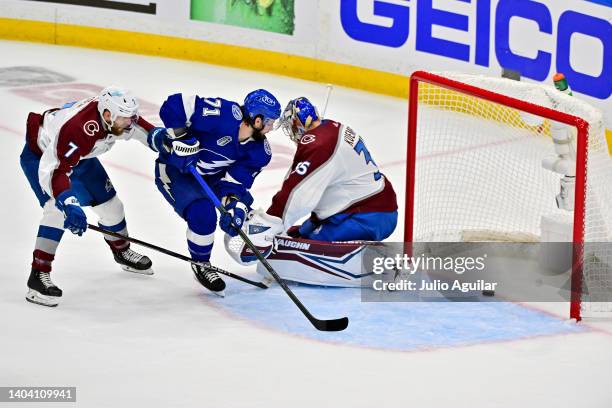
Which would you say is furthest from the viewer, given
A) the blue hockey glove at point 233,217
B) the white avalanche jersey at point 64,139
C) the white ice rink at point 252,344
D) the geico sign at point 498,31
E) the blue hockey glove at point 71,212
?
the geico sign at point 498,31

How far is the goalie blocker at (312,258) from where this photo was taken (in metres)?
5.41

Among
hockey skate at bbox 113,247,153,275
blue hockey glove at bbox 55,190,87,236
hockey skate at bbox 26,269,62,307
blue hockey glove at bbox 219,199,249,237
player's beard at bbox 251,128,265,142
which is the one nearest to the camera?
blue hockey glove at bbox 55,190,87,236

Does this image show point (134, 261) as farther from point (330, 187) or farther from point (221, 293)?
point (330, 187)

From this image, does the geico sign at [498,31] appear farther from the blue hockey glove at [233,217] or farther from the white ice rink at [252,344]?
the blue hockey glove at [233,217]

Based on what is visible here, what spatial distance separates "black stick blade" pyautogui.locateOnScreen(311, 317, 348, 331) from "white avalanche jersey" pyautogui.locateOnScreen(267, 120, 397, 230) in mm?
655

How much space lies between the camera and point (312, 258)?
543cm

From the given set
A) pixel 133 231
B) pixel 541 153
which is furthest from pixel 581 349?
pixel 133 231

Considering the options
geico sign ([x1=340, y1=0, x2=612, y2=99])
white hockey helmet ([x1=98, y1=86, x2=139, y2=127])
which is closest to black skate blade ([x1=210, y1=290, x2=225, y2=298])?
white hockey helmet ([x1=98, y1=86, x2=139, y2=127])

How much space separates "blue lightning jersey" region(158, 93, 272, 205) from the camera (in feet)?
17.0

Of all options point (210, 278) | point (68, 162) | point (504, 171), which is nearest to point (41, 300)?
point (68, 162)

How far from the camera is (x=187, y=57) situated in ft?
31.3

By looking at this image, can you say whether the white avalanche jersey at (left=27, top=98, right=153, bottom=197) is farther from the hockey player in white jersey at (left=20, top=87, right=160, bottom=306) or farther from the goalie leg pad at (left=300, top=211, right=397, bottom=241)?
the goalie leg pad at (left=300, top=211, right=397, bottom=241)

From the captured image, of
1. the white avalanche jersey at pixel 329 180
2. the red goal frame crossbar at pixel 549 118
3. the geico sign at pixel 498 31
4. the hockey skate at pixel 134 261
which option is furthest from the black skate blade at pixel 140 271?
the geico sign at pixel 498 31

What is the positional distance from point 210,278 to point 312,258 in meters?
0.45
